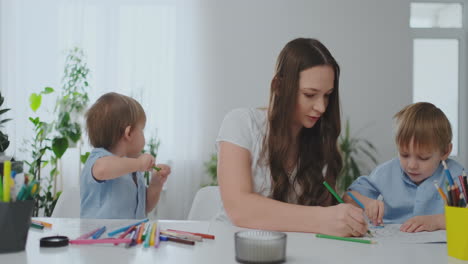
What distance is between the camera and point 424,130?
172 cm

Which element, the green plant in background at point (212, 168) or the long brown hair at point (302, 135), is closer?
the long brown hair at point (302, 135)

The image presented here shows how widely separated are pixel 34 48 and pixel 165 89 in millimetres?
1156

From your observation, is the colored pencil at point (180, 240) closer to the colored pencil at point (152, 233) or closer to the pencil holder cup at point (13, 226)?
the colored pencil at point (152, 233)

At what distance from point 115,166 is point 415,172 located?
1.05 metres

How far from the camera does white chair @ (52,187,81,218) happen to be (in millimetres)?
1724

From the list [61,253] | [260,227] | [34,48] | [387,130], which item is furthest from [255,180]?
[34,48]

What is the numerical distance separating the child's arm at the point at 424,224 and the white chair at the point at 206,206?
0.71m

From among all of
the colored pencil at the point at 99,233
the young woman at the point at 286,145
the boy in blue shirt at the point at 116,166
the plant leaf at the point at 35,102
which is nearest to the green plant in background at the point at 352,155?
the boy in blue shirt at the point at 116,166

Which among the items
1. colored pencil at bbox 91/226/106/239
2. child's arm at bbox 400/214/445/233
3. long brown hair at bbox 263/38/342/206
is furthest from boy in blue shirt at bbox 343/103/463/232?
colored pencil at bbox 91/226/106/239

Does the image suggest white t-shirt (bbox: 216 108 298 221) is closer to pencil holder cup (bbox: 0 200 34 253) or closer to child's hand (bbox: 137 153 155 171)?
child's hand (bbox: 137 153 155 171)

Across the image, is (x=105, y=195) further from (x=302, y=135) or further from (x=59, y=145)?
(x=59, y=145)

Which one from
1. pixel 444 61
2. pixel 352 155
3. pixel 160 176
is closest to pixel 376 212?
pixel 160 176

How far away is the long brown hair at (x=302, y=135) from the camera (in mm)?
1484

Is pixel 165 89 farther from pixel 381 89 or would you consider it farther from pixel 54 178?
pixel 381 89
